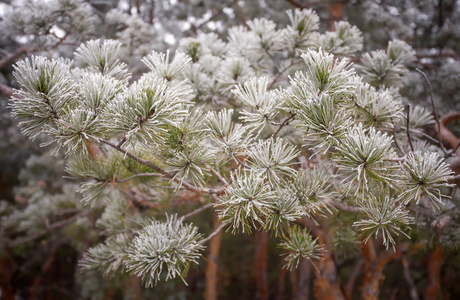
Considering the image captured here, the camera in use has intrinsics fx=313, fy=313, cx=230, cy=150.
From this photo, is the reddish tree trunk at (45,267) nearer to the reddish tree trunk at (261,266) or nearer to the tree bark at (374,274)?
the reddish tree trunk at (261,266)

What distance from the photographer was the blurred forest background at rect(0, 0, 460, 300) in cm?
163

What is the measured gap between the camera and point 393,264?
4891 mm

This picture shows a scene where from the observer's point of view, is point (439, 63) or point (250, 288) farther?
point (250, 288)

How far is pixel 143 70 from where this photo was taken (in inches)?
91.8

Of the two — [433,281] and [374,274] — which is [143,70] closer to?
[374,274]

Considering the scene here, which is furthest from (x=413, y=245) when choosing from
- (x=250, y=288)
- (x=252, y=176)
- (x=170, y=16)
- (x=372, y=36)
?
(x=250, y=288)

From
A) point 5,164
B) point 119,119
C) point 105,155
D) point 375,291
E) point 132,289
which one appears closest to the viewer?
point 119,119

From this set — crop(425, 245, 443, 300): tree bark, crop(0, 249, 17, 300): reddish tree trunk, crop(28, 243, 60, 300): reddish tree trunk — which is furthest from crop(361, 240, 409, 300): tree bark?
crop(0, 249, 17, 300): reddish tree trunk

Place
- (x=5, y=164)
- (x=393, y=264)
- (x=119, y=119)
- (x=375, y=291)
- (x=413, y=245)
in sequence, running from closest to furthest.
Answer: (x=119, y=119), (x=413, y=245), (x=375, y=291), (x=5, y=164), (x=393, y=264)

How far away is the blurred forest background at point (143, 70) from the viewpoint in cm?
163

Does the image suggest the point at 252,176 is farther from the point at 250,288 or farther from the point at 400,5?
the point at 250,288

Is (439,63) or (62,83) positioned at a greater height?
(439,63)

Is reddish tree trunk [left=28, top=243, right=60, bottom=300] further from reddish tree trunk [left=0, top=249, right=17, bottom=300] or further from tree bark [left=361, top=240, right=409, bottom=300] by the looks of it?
tree bark [left=361, top=240, right=409, bottom=300]

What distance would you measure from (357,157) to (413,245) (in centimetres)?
111
